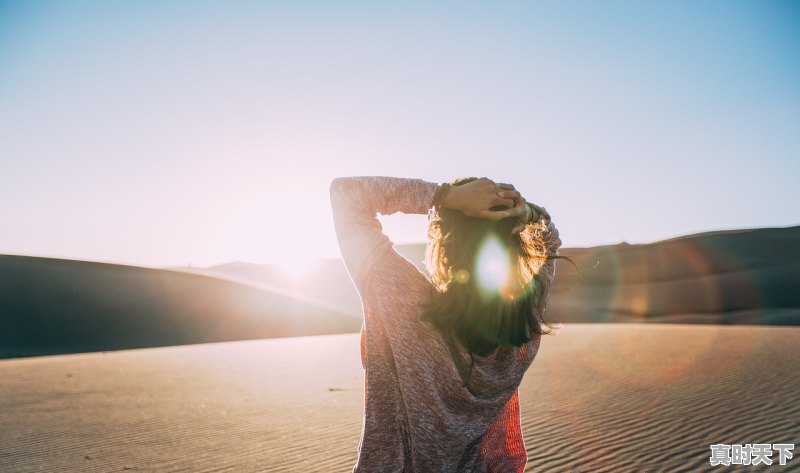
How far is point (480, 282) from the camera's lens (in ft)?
4.30

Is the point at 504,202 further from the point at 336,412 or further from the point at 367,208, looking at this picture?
the point at 336,412

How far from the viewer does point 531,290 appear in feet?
4.67

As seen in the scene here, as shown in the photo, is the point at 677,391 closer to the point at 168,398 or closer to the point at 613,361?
the point at 613,361

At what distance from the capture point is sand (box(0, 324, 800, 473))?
18.2 feet

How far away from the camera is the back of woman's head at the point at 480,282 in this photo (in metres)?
1.32

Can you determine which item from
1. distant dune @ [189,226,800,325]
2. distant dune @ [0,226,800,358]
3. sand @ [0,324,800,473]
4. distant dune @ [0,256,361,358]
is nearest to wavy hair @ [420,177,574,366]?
sand @ [0,324,800,473]

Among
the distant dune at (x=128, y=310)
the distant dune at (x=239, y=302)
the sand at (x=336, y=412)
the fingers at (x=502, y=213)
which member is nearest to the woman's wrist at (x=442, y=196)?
the fingers at (x=502, y=213)

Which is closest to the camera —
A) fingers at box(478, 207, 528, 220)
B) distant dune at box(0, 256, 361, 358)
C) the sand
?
fingers at box(478, 207, 528, 220)

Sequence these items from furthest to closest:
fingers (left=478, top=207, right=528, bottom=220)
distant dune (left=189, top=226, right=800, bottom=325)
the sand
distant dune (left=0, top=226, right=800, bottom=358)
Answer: distant dune (left=189, top=226, right=800, bottom=325) → distant dune (left=0, top=226, right=800, bottom=358) → the sand → fingers (left=478, top=207, right=528, bottom=220)

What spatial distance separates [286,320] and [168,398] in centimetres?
2501

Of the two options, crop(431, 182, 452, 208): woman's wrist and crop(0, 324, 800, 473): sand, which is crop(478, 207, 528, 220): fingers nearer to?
crop(431, 182, 452, 208): woman's wrist

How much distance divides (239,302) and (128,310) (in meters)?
6.94

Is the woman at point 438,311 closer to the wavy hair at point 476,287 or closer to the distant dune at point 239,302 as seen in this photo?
the wavy hair at point 476,287

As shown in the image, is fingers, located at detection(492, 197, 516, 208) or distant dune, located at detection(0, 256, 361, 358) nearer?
fingers, located at detection(492, 197, 516, 208)
